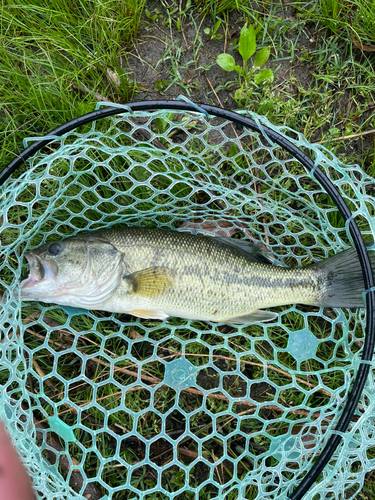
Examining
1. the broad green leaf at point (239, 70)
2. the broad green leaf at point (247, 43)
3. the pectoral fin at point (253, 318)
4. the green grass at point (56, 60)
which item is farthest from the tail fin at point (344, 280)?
the green grass at point (56, 60)

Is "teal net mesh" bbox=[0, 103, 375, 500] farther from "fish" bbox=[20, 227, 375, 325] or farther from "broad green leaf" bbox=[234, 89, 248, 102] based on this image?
"broad green leaf" bbox=[234, 89, 248, 102]

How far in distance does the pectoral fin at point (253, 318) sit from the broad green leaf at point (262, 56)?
1.93 m

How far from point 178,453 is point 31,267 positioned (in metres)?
1.69

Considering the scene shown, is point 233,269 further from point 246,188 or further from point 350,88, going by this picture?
point 350,88

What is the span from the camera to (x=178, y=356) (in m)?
2.94

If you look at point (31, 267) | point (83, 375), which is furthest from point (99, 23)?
point (83, 375)

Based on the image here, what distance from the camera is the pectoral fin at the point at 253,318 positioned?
2.79m

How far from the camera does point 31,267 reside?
100 inches

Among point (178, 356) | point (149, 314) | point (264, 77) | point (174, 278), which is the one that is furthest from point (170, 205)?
point (264, 77)

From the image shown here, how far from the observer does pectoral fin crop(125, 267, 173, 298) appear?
2.63 metres

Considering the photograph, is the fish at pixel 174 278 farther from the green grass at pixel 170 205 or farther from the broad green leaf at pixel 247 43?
the broad green leaf at pixel 247 43

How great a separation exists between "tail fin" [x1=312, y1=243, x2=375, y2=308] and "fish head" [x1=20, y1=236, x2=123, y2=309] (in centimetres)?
142

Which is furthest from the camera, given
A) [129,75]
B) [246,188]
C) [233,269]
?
[129,75]

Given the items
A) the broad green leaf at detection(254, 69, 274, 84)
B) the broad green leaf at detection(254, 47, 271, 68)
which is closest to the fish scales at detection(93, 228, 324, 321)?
the broad green leaf at detection(254, 69, 274, 84)
